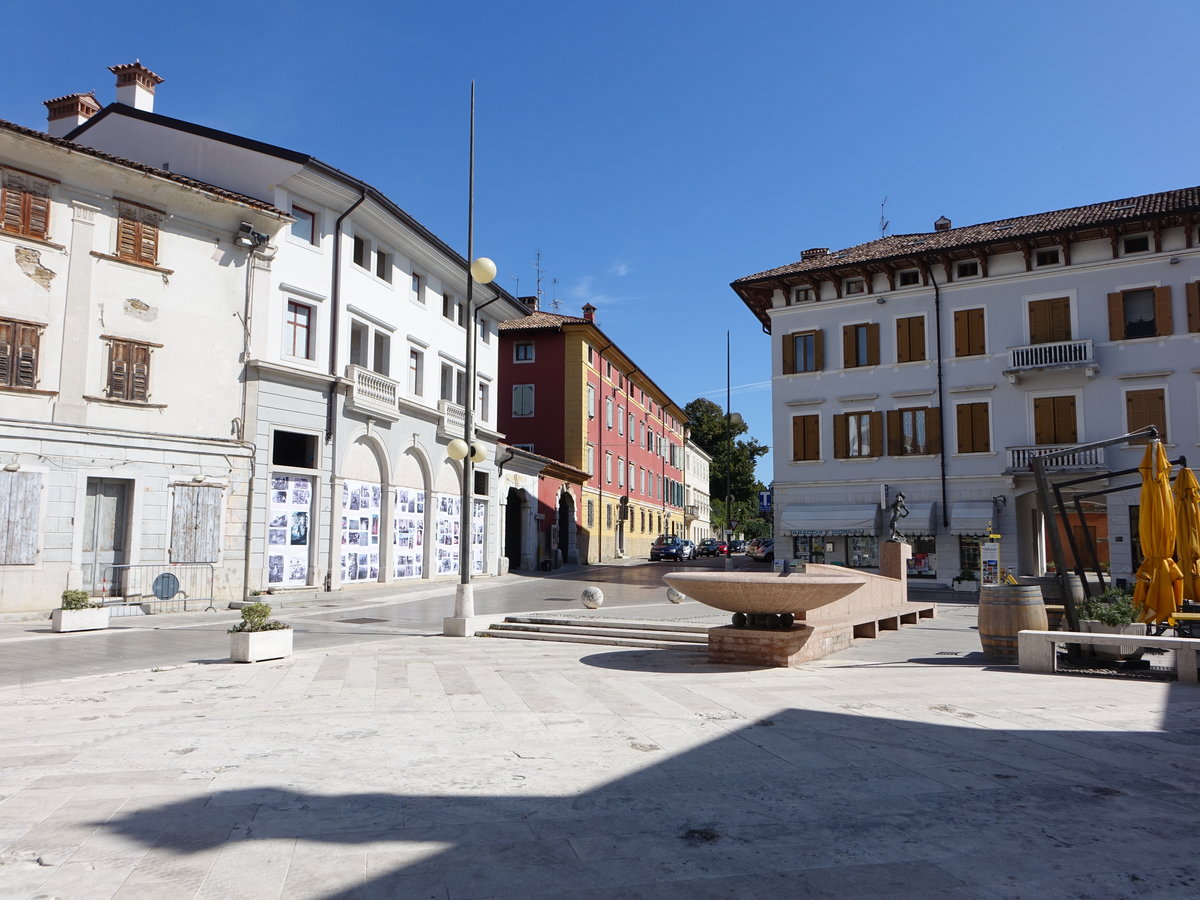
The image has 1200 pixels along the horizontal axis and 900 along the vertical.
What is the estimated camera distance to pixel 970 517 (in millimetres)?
28047

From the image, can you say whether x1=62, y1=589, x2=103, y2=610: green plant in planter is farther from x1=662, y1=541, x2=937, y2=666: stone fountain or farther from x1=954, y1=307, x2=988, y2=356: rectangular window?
x1=954, y1=307, x2=988, y2=356: rectangular window

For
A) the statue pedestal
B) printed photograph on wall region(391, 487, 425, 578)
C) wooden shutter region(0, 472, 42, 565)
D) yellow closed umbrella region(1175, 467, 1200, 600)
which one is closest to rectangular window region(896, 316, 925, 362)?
the statue pedestal

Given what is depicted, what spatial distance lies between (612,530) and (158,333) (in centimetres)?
3350

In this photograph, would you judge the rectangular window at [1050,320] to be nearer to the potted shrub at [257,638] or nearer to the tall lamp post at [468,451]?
the tall lamp post at [468,451]

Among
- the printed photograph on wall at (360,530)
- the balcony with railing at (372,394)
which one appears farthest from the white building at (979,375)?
the balcony with railing at (372,394)

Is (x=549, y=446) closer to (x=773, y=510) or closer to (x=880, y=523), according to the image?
(x=773, y=510)

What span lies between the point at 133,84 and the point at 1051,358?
95.8 ft

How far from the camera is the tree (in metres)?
78.9

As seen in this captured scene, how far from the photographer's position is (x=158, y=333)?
1884 cm

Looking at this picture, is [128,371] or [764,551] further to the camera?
[764,551]

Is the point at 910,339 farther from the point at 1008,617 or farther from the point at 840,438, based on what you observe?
the point at 1008,617

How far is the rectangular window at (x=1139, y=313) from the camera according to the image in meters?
26.4

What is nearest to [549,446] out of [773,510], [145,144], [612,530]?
[612,530]

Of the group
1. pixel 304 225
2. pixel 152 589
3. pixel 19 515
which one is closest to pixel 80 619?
pixel 19 515
